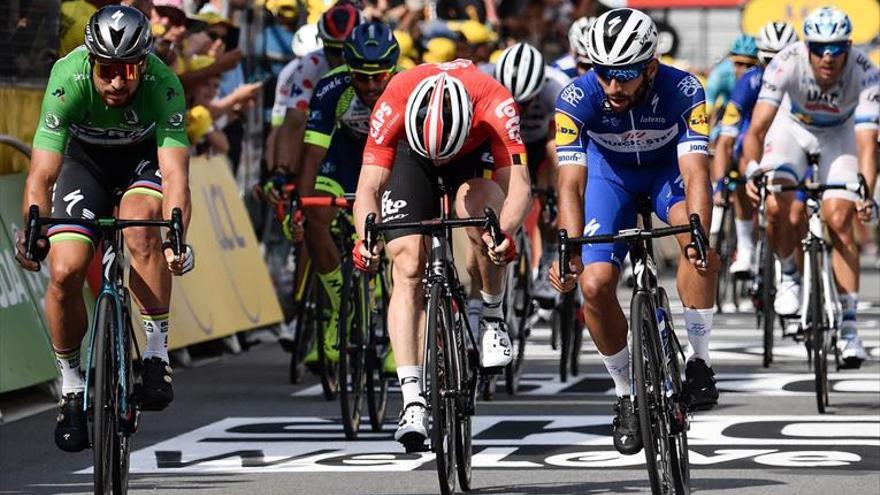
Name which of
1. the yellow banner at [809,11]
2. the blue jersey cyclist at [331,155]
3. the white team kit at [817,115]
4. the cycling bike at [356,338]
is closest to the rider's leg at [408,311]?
the cycling bike at [356,338]

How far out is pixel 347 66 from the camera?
13.0 m

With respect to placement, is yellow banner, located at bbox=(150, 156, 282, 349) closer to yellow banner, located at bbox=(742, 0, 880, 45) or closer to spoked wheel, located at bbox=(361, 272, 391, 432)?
spoked wheel, located at bbox=(361, 272, 391, 432)

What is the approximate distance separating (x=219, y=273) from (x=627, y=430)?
778 cm

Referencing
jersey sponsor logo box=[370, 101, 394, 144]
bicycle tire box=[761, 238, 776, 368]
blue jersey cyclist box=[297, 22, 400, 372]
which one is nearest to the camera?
jersey sponsor logo box=[370, 101, 394, 144]

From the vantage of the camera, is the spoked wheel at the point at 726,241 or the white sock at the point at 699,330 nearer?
the white sock at the point at 699,330

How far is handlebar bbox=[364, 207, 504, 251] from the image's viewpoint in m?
9.44

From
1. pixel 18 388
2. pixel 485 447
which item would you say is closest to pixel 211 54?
pixel 18 388

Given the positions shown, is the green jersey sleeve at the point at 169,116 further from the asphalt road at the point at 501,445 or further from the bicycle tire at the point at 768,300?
the bicycle tire at the point at 768,300

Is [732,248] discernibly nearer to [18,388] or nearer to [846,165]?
[846,165]

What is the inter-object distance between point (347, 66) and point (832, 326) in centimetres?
325

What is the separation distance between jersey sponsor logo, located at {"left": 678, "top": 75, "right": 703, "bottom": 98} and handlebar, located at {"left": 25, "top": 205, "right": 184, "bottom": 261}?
2238 mm

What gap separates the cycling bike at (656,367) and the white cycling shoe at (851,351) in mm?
4544

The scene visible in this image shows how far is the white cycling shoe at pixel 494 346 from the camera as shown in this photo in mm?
10211

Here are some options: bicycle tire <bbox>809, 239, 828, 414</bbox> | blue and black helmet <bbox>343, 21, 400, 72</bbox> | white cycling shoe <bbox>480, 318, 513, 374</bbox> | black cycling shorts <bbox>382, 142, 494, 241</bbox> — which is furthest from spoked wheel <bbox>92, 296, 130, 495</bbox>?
bicycle tire <bbox>809, 239, 828, 414</bbox>
